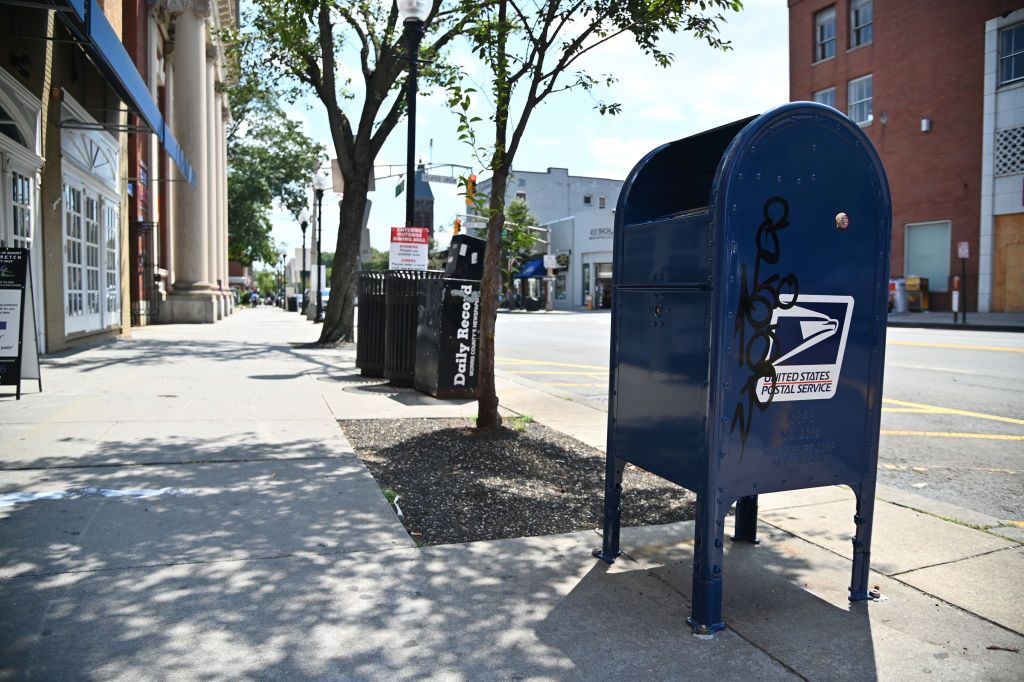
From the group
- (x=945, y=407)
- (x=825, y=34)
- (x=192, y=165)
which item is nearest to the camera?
(x=945, y=407)

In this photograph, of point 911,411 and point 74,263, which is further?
point 74,263

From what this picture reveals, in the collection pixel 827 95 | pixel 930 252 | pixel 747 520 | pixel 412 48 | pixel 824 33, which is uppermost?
pixel 824 33

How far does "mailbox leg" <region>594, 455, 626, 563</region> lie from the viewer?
13.0 ft

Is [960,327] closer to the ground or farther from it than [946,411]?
farther from it

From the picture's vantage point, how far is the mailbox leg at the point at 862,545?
3.51 metres

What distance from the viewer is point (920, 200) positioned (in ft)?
106

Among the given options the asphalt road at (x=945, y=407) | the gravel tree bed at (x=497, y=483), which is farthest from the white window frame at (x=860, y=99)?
the gravel tree bed at (x=497, y=483)

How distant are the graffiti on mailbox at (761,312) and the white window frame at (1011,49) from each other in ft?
104

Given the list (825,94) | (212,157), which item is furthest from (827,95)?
(212,157)


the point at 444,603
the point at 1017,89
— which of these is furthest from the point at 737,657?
the point at 1017,89

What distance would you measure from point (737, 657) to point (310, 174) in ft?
155

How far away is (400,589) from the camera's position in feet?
11.7

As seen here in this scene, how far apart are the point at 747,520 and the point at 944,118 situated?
33.0 metres

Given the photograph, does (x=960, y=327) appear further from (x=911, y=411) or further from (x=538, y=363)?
(x=911, y=411)
